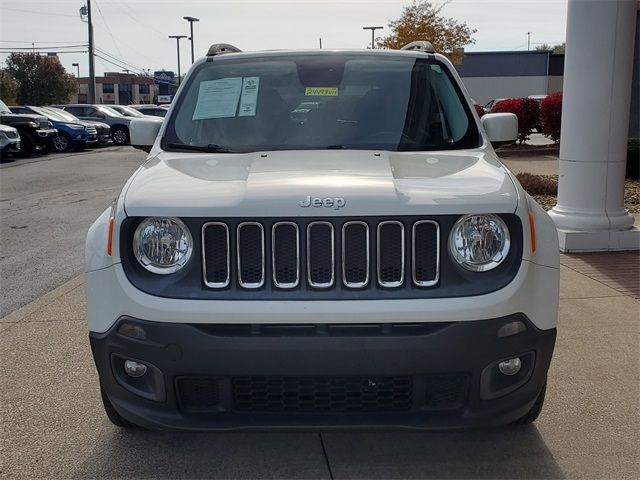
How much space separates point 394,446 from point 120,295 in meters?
1.45

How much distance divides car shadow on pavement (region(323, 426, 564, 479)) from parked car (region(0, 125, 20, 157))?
18.6m

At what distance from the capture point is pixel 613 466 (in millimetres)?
3383

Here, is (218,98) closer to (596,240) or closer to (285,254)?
(285,254)

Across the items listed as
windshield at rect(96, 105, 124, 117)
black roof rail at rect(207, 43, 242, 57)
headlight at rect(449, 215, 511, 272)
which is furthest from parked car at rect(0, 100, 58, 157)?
headlight at rect(449, 215, 511, 272)

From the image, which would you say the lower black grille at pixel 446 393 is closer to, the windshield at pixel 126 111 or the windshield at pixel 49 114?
the windshield at pixel 49 114

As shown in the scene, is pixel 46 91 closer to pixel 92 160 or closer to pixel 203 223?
pixel 92 160

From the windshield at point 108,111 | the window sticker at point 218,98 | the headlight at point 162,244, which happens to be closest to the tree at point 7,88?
the windshield at point 108,111

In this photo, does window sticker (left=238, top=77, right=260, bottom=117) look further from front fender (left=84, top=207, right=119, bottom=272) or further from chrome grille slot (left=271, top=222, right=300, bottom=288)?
chrome grille slot (left=271, top=222, right=300, bottom=288)

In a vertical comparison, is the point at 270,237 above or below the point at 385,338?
above

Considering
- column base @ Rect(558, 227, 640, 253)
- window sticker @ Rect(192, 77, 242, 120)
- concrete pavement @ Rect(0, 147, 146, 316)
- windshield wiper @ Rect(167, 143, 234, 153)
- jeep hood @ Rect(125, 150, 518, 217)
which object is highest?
window sticker @ Rect(192, 77, 242, 120)

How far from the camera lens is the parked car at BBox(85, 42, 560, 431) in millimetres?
2885

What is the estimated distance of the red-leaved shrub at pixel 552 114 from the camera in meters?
18.3

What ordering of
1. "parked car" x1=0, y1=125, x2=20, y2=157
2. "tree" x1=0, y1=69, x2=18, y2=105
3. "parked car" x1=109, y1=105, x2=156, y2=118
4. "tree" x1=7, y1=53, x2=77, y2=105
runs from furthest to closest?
"tree" x1=7, y1=53, x2=77, y2=105, "tree" x1=0, y1=69, x2=18, y2=105, "parked car" x1=109, y1=105, x2=156, y2=118, "parked car" x1=0, y1=125, x2=20, y2=157

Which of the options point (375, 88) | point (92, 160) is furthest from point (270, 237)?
point (92, 160)
